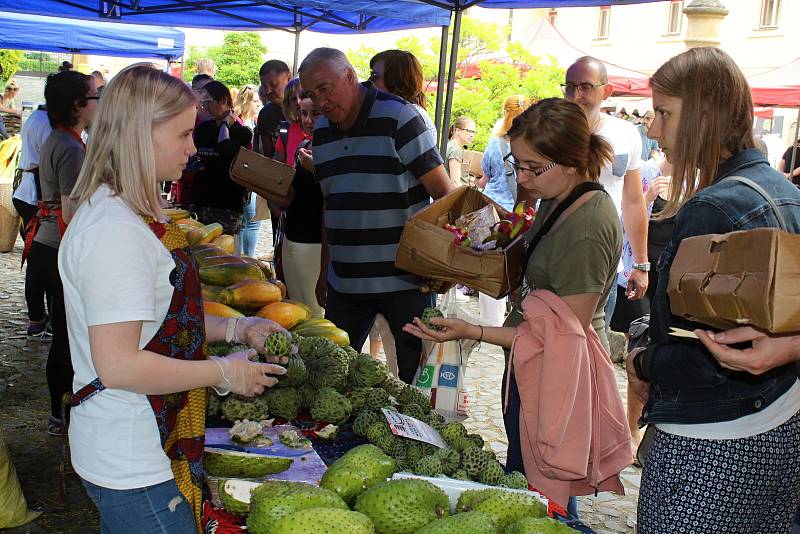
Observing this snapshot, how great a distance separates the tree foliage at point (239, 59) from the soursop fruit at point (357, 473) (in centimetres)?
2863

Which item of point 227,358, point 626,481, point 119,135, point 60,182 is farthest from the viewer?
point 60,182

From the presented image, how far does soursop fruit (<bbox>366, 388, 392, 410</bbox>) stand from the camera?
2555 mm

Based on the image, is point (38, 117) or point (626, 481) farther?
point (38, 117)

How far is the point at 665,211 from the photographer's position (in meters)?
2.28

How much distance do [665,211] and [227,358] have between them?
51.2 inches

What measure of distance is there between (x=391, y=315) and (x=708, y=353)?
7.18 ft

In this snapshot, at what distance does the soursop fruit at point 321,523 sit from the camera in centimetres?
145

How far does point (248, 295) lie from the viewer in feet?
10.7

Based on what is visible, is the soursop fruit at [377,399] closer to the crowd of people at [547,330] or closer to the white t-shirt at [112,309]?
the crowd of people at [547,330]

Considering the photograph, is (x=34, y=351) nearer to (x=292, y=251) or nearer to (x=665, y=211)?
(x=292, y=251)

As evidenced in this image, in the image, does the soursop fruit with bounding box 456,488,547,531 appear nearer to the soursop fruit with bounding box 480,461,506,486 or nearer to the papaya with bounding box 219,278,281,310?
the soursop fruit with bounding box 480,461,506,486

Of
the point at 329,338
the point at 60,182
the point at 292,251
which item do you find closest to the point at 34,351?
the point at 60,182

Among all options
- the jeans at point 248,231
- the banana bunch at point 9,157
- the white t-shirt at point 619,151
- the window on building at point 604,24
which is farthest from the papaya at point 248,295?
the window on building at point 604,24

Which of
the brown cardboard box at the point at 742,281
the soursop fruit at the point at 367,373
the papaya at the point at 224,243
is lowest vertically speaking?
the soursop fruit at the point at 367,373
